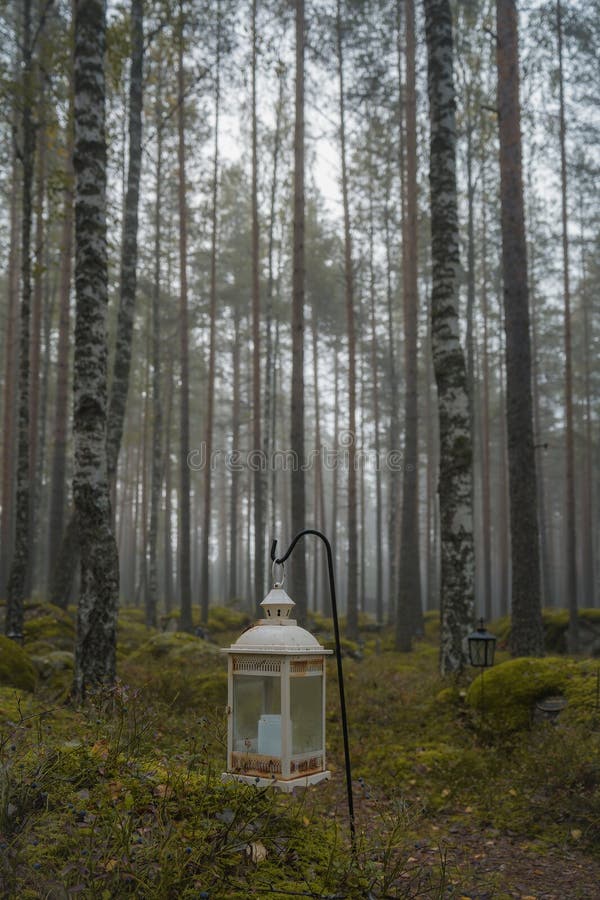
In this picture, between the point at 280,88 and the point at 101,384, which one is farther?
the point at 280,88

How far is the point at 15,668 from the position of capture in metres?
8.12

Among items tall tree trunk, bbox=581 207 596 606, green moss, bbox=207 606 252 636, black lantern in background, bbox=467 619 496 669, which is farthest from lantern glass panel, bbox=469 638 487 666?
tall tree trunk, bbox=581 207 596 606

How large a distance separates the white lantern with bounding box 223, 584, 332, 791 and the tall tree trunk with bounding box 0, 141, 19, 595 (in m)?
17.3

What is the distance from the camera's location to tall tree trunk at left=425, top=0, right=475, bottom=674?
9.34 metres

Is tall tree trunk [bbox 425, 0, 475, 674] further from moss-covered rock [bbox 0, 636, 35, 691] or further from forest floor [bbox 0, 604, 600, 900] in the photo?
moss-covered rock [bbox 0, 636, 35, 691]

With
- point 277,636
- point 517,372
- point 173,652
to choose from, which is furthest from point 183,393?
point 277,636

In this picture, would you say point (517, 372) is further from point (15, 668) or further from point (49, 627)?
point (49, 627)

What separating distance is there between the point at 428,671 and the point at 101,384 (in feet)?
25.0

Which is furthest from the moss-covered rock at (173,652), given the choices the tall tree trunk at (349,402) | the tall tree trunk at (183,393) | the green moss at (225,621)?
the green moss at (225,621)

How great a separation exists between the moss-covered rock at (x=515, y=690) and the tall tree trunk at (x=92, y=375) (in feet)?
13.1

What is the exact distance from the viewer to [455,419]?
9625 millimetres

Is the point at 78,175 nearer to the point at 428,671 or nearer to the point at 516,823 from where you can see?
the point at 516,823

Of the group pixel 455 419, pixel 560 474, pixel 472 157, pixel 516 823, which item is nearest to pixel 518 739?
pixel 516 823

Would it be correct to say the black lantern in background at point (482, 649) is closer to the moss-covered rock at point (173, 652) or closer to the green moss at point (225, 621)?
the moss-covered rock at point (173, 652)
